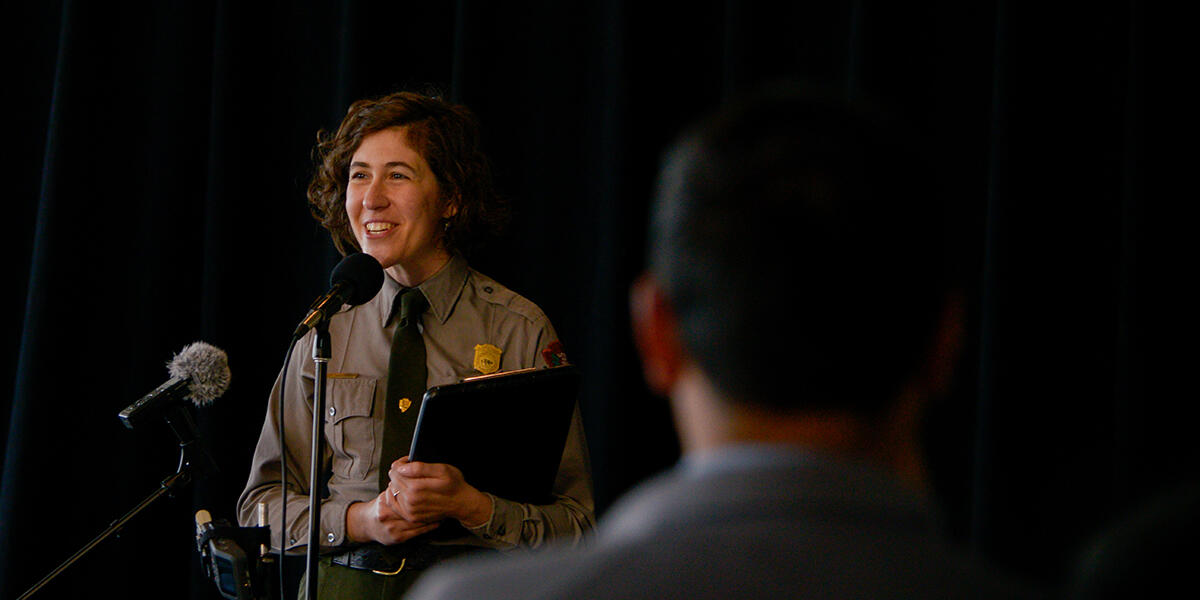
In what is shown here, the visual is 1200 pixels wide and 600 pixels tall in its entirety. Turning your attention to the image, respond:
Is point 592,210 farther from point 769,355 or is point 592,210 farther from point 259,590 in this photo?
point 769,355

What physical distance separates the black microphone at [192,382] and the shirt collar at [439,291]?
312 mm

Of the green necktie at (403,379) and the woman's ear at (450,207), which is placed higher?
the woman's ear at (450,207)

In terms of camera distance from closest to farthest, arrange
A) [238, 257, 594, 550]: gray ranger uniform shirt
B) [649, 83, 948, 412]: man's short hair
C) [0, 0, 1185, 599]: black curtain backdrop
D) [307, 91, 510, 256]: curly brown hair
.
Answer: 1. [649, 83, 948, 412]: man's short hair
2. [238, 257, 594, 550]: gray ranger uniform shirt
3. [307, 91, 510, 256]: curly brown hair
4. [0, 0, 1185, 599]: black curtain backdrop

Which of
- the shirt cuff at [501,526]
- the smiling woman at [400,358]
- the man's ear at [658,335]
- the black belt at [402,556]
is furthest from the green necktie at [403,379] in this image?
the man's ear at [658,335]

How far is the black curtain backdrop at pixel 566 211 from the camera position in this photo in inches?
98.1

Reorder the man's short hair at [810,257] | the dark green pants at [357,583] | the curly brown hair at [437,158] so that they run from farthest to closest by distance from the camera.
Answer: the curly brown hair at [437,158], the dark green pants at [357,583], the man's short hair at [810,257]

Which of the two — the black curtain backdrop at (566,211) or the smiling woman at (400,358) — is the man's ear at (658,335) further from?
the black curtain backdrop at (566,211)

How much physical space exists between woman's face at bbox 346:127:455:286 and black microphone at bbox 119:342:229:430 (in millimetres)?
351

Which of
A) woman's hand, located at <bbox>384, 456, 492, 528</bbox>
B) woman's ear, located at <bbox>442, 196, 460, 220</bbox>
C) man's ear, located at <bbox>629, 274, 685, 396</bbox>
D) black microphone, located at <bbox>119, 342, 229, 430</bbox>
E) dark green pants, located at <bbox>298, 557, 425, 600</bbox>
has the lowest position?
dark green pants, located at <bbox>298, 557, 425, 600</bbox>

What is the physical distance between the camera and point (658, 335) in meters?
0.66

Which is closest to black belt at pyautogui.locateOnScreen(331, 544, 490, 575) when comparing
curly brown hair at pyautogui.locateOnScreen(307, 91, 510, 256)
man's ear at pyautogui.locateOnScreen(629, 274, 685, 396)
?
curly brown hair at pyautogui.locateOnScreen(307, 91, 510, 256)

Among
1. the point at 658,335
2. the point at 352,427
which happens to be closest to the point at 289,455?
the point at 352,427

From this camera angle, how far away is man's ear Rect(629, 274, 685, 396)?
0.65 m

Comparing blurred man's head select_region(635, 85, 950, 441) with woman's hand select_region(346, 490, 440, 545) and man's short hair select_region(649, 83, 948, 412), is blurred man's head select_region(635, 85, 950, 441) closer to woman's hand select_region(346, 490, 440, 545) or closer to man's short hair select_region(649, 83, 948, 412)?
man's short hair select_region(649, 83, 948, 412)
